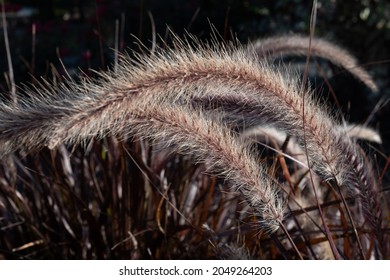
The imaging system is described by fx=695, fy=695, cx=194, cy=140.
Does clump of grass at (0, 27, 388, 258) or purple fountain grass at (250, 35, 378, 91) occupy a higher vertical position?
purple fountain grass at (250, 35, 378, 91)

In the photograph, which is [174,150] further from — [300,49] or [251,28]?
[251,28]

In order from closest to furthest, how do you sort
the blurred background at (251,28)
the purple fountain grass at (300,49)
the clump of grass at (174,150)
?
the clump of grass at (174,150)
the purple fountain grass at (300,49)
the blurred background at (251,28)

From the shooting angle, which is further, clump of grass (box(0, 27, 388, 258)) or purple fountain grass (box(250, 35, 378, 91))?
purple fountain grass (box(250, 35, 378, 91))

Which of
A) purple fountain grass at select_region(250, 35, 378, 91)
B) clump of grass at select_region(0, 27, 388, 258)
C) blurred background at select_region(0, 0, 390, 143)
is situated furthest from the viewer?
blurred background at select_region(0, 0, 390, 143)

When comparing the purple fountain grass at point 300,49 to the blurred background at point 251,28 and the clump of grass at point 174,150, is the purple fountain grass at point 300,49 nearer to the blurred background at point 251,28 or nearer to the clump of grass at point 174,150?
the clump of grass at point 174,150

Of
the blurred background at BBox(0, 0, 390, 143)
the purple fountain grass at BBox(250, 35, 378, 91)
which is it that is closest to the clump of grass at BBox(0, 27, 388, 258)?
the purple fountain grass at BBox(250, 35, 378, 91)

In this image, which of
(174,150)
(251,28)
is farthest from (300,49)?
(251,28)

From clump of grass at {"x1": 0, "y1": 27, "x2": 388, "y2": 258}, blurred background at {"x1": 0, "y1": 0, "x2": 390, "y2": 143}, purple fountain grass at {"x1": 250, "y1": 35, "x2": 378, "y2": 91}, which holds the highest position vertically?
blurred background at {"x1": 0, "y1": 0, "x2": 390, "y2": 143}

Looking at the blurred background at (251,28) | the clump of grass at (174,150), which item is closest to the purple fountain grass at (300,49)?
the clump of grass at (174,150)

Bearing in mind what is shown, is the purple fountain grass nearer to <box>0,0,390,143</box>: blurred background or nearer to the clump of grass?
the clump of grass

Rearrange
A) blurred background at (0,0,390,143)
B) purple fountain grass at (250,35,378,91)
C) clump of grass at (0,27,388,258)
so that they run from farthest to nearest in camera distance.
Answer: blurred background at (0,0,390,143) → purple fountain grass at (250,35,378,91) → clump of grass at (0,27,388,258)

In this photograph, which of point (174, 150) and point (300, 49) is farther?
point (300, 49)
